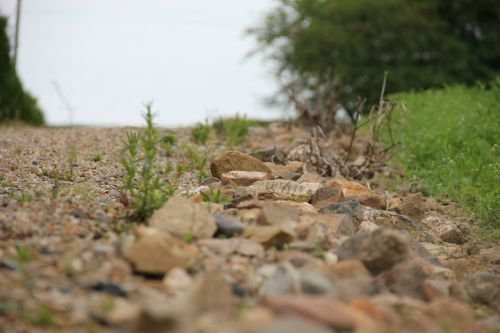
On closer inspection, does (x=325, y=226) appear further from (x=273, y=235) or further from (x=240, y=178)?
(x=240, y=178)

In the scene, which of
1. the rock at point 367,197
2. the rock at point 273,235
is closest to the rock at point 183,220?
the rock at point 273,235

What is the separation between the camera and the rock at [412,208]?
4.75m

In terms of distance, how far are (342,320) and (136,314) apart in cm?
78

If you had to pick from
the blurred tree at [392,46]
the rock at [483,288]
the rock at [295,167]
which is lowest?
the rock at [483,288]

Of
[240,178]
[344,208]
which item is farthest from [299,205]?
[240,178]

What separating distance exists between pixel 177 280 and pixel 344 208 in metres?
1.79

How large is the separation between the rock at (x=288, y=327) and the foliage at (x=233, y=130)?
5.71 m

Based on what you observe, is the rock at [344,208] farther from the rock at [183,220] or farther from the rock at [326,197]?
Result: the rock at [183,220]

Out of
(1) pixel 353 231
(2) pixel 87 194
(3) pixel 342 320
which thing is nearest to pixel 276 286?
(3) pixel 342 320

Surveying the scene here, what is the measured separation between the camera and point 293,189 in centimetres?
459

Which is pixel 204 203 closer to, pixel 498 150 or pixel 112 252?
pixel 112 252

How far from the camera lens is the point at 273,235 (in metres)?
3.21

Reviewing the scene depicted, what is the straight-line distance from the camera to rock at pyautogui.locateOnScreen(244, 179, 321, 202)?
14.6 feet

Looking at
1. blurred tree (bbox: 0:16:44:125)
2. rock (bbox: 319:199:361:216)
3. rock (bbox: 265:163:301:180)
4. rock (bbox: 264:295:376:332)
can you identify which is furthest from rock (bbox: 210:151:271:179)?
blurred tree (bbox: 0:16:44:125)
